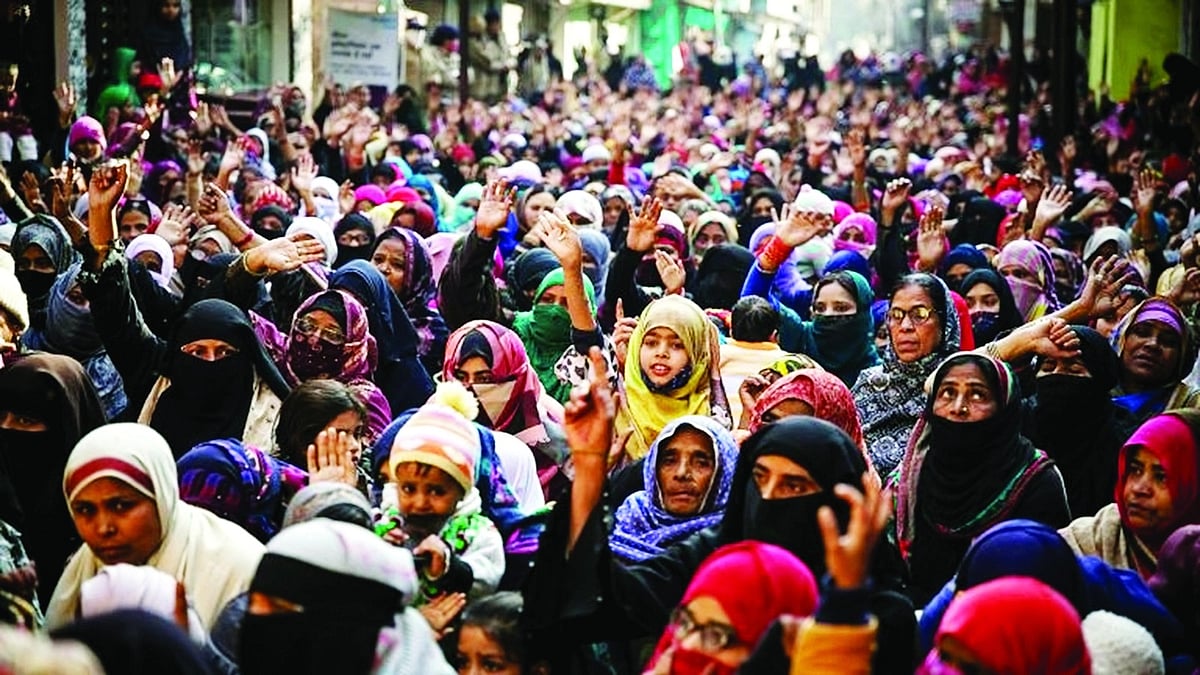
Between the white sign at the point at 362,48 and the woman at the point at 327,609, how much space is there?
51.3 feet

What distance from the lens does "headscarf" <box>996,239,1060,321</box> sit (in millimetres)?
8406

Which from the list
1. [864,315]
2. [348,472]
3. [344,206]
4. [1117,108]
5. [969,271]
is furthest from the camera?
[1117,108]

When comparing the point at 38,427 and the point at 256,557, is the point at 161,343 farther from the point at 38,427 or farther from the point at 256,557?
the point at 256,557

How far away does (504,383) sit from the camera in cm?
570

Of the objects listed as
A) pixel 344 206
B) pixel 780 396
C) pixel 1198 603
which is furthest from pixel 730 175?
pixel 1198 603

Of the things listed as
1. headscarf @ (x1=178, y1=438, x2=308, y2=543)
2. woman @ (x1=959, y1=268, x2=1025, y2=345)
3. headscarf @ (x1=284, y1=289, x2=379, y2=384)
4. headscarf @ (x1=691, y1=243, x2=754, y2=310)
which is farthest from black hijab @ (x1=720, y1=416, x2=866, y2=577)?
headscarf @ (x1=691, y1=243, x2=754, y2=310)

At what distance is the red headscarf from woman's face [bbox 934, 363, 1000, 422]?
45 centimetres

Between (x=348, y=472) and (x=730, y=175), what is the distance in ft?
32.0

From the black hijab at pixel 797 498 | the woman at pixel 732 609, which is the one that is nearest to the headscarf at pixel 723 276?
the black hijab at pixel 797 498

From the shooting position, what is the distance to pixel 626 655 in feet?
13.4

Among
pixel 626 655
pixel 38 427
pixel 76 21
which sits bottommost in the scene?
pixel 626 655

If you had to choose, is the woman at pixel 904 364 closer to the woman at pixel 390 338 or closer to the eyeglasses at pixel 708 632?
the woman at pixel 390 338

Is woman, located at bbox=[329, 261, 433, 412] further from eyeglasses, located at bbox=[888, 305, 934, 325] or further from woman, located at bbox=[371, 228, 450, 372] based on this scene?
eyeglasses, located at bbox=[888, 305, 934, 325]

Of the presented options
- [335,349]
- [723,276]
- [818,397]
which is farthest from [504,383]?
[723,276]
